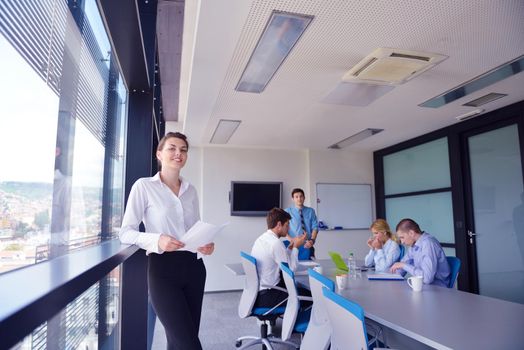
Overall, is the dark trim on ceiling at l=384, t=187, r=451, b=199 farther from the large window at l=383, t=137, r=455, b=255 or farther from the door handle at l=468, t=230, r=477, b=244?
the door handle at l=468, t=230, r=477, b=244

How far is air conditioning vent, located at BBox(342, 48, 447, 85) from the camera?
10.0 feet

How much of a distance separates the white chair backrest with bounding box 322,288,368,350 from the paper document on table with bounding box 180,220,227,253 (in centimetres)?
70

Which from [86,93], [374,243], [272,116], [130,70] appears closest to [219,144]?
[272,116]

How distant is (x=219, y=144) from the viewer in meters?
6.87

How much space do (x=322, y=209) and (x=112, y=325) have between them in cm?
540

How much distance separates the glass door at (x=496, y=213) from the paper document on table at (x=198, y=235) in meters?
4.66

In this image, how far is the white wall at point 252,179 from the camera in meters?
6.79

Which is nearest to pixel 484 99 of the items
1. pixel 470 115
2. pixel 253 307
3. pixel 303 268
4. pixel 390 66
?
pixel 470 115

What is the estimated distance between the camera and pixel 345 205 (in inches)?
291

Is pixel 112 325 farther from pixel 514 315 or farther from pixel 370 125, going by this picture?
pixel 370 125

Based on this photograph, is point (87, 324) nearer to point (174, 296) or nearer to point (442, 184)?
point (174, 296)

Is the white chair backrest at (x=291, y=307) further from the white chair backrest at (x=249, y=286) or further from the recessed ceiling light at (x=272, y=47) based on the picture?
the recessed ceiling light at (x=272, y=47)

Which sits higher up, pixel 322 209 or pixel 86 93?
pixel 86 93

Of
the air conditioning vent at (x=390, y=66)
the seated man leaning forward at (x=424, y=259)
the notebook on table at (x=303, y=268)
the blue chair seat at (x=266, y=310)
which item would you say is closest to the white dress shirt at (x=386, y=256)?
the seated man leaning forward at (x=424, y=259)
